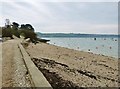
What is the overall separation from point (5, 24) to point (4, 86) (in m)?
87.9

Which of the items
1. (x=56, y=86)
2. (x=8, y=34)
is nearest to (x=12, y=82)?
(x=56, y=86)

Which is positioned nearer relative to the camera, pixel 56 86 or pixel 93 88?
pixel 56 86

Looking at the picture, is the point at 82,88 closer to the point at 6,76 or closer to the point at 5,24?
the point at 6,76

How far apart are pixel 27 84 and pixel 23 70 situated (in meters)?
2.81

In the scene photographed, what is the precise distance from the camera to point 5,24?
94.4 meters

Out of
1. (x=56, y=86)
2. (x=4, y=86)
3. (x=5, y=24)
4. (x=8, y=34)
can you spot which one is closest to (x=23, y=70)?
(x=56, y=86)

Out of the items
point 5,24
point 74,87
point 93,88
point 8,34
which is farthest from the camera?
point 5,24

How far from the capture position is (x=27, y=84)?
8.73 meters

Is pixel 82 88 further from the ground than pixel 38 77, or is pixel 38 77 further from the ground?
pixel 38 77

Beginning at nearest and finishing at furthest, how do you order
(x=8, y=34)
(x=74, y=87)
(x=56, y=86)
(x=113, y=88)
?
(x=56, y=86) → (x=74, y=87) → (x=113, y=88) → (x=8, y=34)

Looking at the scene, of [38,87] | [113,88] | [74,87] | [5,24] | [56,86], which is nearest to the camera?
[38,87]

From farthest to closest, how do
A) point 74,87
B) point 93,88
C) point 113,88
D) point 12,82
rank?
point 113,88
point 93,88
point 74,87
point 12,82

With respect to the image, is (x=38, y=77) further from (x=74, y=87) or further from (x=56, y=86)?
(x=74, y=87)

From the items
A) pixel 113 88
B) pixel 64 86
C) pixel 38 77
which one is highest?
pixel 38 77
